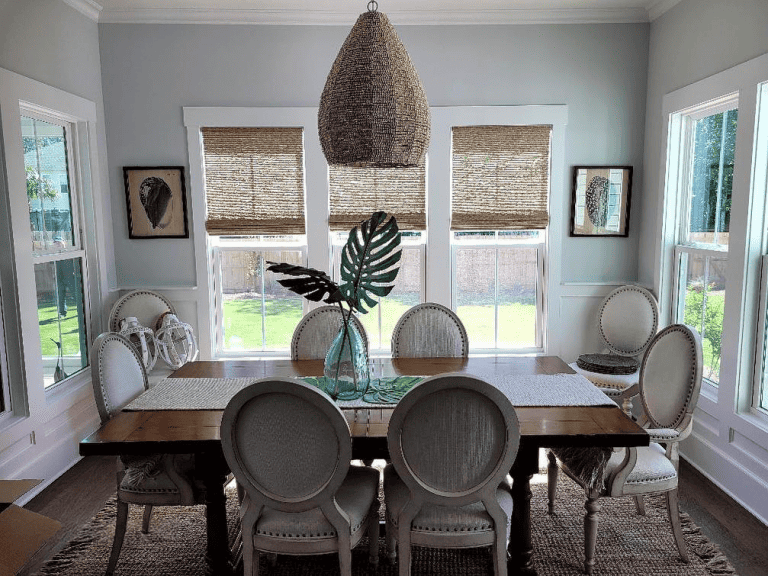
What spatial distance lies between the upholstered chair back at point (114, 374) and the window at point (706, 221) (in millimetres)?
3108

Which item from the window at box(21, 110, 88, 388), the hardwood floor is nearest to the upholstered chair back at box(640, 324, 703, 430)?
the hardwood floor

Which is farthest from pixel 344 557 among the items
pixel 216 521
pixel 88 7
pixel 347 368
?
pixel 88 7

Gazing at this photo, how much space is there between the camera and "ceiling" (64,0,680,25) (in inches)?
148

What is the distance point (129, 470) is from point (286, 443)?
3.03 ft

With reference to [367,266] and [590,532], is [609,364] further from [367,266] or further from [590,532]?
[367,266]

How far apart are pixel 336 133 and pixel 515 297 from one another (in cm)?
250

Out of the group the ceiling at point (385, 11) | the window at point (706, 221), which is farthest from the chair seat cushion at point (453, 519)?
the ceiling at point (385, 11)

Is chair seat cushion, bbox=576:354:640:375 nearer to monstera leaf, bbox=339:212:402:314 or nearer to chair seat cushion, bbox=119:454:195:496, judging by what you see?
monstera leaf, bbox=339:212:402:314

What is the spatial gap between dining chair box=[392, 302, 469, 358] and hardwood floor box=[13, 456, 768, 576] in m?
1.40

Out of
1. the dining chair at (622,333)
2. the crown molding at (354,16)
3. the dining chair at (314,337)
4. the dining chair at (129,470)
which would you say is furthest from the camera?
the crown molding at (354,16)

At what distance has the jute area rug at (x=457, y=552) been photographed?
241 cm

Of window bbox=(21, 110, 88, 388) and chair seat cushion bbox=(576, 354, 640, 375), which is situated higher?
window bbox=(21, 110, 88, 388)

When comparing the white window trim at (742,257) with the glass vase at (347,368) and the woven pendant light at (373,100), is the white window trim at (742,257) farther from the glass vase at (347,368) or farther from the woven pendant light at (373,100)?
the glass vase at (347,368)

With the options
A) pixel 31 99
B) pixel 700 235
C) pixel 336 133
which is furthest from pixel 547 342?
pixel 31 99
